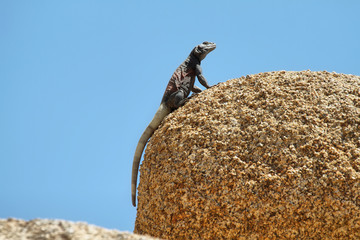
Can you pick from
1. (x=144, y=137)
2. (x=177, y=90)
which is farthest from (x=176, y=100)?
(x=144, y=137)

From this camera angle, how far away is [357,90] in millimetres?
5555

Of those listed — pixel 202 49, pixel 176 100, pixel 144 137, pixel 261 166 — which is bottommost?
pixel 261 166

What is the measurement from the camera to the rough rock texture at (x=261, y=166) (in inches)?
185

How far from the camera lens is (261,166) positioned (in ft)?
16.0

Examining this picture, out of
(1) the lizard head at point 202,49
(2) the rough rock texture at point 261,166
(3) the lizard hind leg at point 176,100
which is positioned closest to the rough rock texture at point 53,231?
(2) the rough rock texture at point 261,166

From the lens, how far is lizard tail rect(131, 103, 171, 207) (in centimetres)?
620

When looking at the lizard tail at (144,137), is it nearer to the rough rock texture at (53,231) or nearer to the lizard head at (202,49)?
the lizard head at (202,49)

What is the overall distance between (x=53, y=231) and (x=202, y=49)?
12.8 ft

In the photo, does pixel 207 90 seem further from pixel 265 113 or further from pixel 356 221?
pixel 356 221

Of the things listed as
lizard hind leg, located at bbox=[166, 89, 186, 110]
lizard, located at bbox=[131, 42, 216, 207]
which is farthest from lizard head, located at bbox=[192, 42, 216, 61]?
lizard hind leg, located at bbox=[166, 89, 186, 110]

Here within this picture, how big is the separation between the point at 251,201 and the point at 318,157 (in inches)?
33.4

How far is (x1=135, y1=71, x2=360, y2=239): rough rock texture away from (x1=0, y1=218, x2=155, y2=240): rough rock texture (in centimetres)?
140

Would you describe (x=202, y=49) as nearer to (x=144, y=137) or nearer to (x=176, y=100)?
(x=176, y=100)

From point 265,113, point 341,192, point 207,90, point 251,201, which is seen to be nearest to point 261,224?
point 251,201
